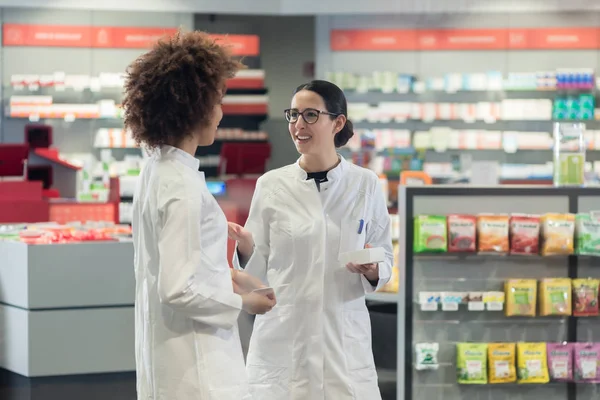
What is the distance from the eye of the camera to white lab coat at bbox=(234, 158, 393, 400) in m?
2.85

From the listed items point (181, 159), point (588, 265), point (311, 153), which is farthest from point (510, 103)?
point (181, 159)

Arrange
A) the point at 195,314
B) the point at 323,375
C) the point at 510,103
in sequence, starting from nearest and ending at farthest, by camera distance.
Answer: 1. the point at 195,314
2. the point at 323,375
3. the point at 510,103

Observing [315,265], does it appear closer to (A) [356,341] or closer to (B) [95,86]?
(A) [356,341]

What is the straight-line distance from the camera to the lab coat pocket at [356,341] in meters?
2.86

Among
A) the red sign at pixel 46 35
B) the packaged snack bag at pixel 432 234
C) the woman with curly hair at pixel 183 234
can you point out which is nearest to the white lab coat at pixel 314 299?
the woman with curly hair at pixel 183 234

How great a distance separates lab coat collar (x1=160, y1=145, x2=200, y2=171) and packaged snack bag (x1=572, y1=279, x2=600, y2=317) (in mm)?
2790

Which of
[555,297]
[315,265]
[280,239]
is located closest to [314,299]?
[315,265]

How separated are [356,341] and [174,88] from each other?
1157mm

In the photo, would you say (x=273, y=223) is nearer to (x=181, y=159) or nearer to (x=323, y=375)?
(x=323, y=375)

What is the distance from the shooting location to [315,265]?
9.37ft

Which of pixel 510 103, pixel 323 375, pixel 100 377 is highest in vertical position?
pixel 510 103

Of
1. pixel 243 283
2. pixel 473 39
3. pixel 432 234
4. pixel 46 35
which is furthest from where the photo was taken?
pixel 473 39

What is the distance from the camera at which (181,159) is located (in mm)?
2074

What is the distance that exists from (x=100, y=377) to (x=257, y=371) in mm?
2027
